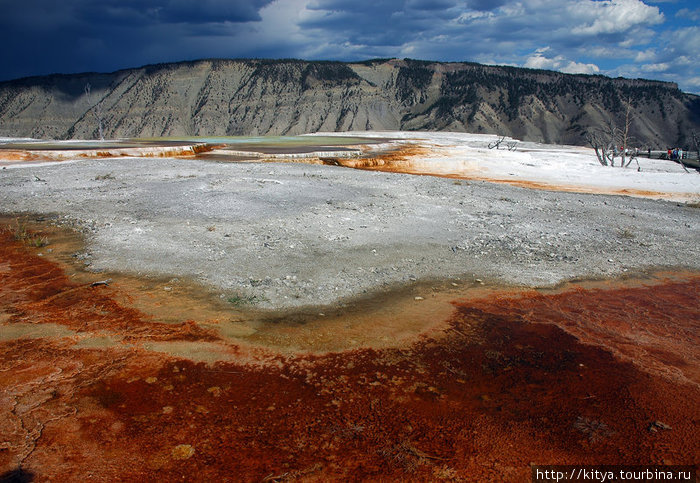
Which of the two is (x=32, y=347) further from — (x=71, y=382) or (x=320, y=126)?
(x=320, y=126)

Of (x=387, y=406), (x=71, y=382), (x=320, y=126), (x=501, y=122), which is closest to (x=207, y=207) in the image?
(x=71, y=382)

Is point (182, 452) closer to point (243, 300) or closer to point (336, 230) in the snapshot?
point (243, 300)

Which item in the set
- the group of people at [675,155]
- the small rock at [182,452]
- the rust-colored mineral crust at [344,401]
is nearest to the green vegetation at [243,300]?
the rust-colored mineral crust at [344,401]

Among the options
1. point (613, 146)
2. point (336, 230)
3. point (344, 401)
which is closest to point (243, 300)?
point (344, 401)

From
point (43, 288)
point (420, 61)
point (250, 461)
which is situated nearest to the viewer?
point (250, 461)

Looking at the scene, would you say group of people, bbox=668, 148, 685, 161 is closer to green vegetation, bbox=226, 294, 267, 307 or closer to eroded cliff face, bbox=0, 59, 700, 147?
green vegetation, bbox=226, 294, 267, 307

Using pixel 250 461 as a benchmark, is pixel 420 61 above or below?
above

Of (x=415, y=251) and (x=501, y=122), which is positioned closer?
(x=415, y=251)
